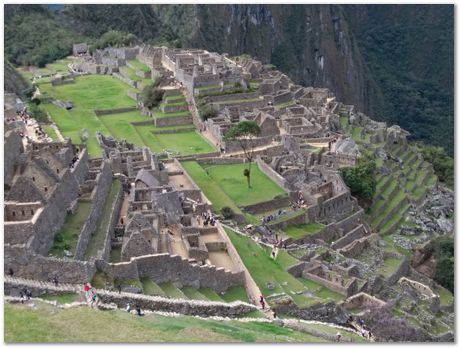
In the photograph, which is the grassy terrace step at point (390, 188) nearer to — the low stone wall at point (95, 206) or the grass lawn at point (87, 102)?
the grass lawn at point (87, 102)

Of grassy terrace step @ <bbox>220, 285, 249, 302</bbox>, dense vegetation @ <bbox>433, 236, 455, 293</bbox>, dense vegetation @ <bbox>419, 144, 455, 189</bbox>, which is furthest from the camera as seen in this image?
dense vegetation @ <bbox>419, 144, 455, 189</bbox>

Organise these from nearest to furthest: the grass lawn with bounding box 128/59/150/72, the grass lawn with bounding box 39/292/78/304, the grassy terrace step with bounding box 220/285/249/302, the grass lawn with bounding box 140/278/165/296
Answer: the grass lawn with bounding box 39/292/78/304 → the grass lawn with bounding box 140/278/165/296 → the grassy terrace step with bounding box 220/285/249/302 → the grass lawn with bounding box 128/59/150/72

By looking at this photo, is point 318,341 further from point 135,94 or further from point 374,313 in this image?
point 135,94

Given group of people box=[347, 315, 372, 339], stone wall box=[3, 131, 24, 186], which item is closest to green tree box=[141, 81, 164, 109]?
stone wall box=[3, 131, 24, 186]

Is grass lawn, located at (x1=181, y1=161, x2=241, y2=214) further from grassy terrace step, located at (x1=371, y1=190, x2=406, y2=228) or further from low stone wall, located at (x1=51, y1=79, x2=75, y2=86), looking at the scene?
low stone wall, located at (x1=51, y1=79, x2=75, y2=86)

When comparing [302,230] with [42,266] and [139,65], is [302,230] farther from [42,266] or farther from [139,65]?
[139,65]

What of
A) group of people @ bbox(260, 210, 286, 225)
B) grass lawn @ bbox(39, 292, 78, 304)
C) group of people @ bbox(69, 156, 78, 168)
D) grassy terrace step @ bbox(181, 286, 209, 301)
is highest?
group of people @ bbox(69, 156, 78, 168)

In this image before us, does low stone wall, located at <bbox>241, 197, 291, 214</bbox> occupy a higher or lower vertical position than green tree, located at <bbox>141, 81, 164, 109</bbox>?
lower

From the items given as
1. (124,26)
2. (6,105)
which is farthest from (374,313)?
(124,26)
